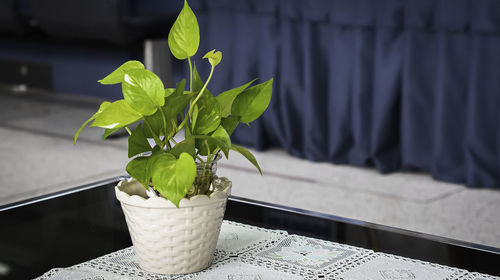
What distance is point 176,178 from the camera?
2.49ft

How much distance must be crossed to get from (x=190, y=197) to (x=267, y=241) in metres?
0.21

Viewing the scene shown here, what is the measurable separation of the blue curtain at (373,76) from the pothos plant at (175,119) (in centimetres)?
175

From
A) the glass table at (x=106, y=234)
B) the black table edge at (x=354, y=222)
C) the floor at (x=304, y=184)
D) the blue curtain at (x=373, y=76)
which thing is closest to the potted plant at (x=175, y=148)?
the glass table at (x=106, y=234)

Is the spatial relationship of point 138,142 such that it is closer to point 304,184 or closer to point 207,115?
point 207,115

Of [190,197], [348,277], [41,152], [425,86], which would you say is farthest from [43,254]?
[41,152]

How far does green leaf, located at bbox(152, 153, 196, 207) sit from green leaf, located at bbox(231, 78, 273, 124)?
0.41 feet

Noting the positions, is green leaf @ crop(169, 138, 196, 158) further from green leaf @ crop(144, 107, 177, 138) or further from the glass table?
the glass table

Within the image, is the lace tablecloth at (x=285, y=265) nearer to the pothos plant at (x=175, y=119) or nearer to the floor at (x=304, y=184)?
the pothos plant at (x=175, y=119)

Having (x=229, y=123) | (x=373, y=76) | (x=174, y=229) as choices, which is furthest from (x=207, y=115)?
(x=373, y=76)

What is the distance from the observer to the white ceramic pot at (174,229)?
0.82m

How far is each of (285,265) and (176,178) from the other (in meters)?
0.22

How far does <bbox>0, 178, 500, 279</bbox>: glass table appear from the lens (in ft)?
3.08

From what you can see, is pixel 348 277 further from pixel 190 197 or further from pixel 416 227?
pixel 416 227

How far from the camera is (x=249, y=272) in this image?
0.88 metres
